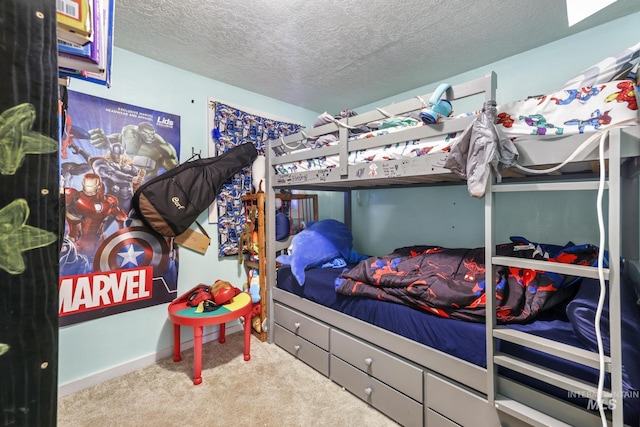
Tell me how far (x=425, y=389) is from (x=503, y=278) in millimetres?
751

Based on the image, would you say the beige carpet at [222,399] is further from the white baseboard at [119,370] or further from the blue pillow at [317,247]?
the blue pillow at [317,247]

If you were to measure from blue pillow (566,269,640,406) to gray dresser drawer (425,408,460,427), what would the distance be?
760 mm

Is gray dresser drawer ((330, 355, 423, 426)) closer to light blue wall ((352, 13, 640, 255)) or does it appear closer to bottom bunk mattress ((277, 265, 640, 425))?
bottom bunk mattress ((277, 265, 640, 425))

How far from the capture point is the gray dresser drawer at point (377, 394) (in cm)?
160

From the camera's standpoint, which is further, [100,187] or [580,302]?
[100,187]

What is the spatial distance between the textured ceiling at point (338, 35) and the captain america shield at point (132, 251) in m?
1.45

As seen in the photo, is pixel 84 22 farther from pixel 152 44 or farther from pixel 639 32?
pixel 639 32

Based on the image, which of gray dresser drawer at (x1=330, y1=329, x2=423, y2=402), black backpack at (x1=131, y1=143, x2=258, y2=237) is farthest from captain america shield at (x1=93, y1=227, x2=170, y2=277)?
gray dresser drawer at (x1=330, y1=329, x2=423, y2=402)

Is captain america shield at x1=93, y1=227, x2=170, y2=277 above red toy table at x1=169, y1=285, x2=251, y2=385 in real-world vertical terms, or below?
above

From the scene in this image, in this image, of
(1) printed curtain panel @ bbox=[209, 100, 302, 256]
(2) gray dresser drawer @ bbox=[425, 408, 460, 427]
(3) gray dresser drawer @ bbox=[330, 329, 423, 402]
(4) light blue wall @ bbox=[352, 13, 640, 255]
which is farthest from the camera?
(1) printed curtain panel @ bbox=[209, 100, 302, 256]

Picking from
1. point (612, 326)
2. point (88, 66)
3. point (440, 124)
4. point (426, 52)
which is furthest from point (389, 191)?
point (88, 66)

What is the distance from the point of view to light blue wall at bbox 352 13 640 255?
1.85m

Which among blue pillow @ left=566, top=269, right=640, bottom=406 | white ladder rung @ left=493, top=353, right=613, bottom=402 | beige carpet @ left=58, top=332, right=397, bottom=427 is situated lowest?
beige carpet @ left=58, top=332, right=397, bottom=427

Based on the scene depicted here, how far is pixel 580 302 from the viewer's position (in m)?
1.14
